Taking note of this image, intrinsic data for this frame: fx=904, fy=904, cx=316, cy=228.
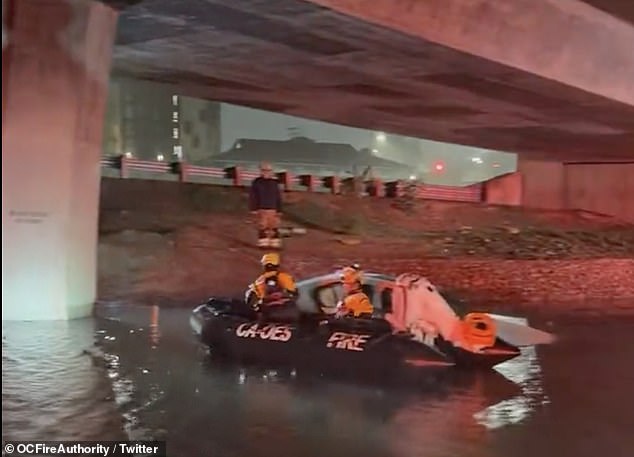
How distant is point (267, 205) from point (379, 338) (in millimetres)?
Answer: 11691

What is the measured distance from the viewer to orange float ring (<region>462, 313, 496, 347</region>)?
1166 cm

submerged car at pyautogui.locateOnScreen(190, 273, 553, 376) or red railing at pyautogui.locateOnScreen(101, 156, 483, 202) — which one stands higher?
red railing at pyautogui.locateOnScreen(101, 156, 483, 202)

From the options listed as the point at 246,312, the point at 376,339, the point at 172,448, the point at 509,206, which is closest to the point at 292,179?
the point at 509,206

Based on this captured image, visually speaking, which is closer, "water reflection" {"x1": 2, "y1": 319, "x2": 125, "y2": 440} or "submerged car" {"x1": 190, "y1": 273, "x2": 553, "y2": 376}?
"water reflection" {"x1": 2, "y1": 319, "x2": 125, "y2": 440}

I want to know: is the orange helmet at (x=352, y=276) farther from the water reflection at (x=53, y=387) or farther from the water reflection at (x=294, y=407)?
the water reflection at (x=53, y=387)

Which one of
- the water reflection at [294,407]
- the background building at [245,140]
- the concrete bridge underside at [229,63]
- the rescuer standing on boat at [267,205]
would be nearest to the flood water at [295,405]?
the water reflection at [294,407]

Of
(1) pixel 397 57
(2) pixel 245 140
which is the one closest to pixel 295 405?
(1) pixel 397 57

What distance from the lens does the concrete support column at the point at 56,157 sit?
14258 mm

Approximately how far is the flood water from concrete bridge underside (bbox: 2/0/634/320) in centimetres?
209

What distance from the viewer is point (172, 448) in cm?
734

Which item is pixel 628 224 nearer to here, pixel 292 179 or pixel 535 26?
pixel 292 179

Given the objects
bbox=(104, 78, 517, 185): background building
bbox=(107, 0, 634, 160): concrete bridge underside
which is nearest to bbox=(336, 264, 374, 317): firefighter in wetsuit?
bbox=(107, 0, 634, 160): concrete bridge underside

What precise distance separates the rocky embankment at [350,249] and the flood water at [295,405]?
8.60 meters

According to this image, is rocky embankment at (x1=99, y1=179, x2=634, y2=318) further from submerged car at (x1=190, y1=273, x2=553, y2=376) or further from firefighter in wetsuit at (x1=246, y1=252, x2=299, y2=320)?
submerged car at (x1=190, y1=273, x2=553, y2=376)
